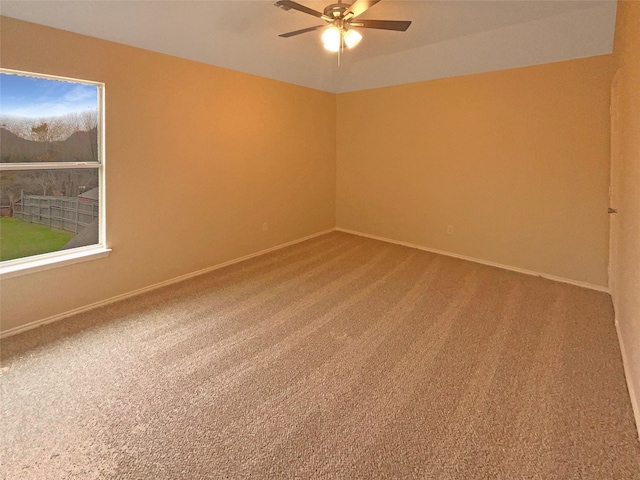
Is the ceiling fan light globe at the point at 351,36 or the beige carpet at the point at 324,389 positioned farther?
the ceiling fan light globe at the point at 351,36

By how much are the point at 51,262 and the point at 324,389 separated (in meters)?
2.45

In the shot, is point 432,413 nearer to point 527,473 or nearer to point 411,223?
point 527,473

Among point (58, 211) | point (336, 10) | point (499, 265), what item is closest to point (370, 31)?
point (336, 10)

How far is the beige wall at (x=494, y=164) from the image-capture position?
346cm

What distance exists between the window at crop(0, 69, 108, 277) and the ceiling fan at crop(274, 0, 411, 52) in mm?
1924

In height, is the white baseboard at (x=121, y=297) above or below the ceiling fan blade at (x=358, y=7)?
below

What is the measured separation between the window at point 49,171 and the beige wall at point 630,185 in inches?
153

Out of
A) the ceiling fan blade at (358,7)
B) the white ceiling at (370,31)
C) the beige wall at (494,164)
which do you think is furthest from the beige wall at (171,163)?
the ceiling fan blade at (358,7)

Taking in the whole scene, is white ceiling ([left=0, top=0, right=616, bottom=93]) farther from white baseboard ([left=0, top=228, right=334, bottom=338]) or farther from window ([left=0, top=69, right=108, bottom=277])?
white baseboard ([left=0, top=228, right=334, bottom=338])

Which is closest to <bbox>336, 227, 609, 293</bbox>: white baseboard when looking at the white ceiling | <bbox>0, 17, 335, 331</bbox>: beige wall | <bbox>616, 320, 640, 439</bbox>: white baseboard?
<bbox>616, 320, 640, 439</bbox>: white baseboard

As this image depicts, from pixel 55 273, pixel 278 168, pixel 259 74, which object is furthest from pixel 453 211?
pixel 55 273

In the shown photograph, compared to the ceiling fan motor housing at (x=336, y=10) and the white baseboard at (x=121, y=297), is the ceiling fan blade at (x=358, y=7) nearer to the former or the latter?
the ceiling fan motor housing at (x=336, y=10)

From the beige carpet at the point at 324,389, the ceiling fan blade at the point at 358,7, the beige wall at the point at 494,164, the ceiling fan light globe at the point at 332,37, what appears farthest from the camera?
the beige wall at the point at 494,164

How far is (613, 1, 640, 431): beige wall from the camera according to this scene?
1.86 meters
